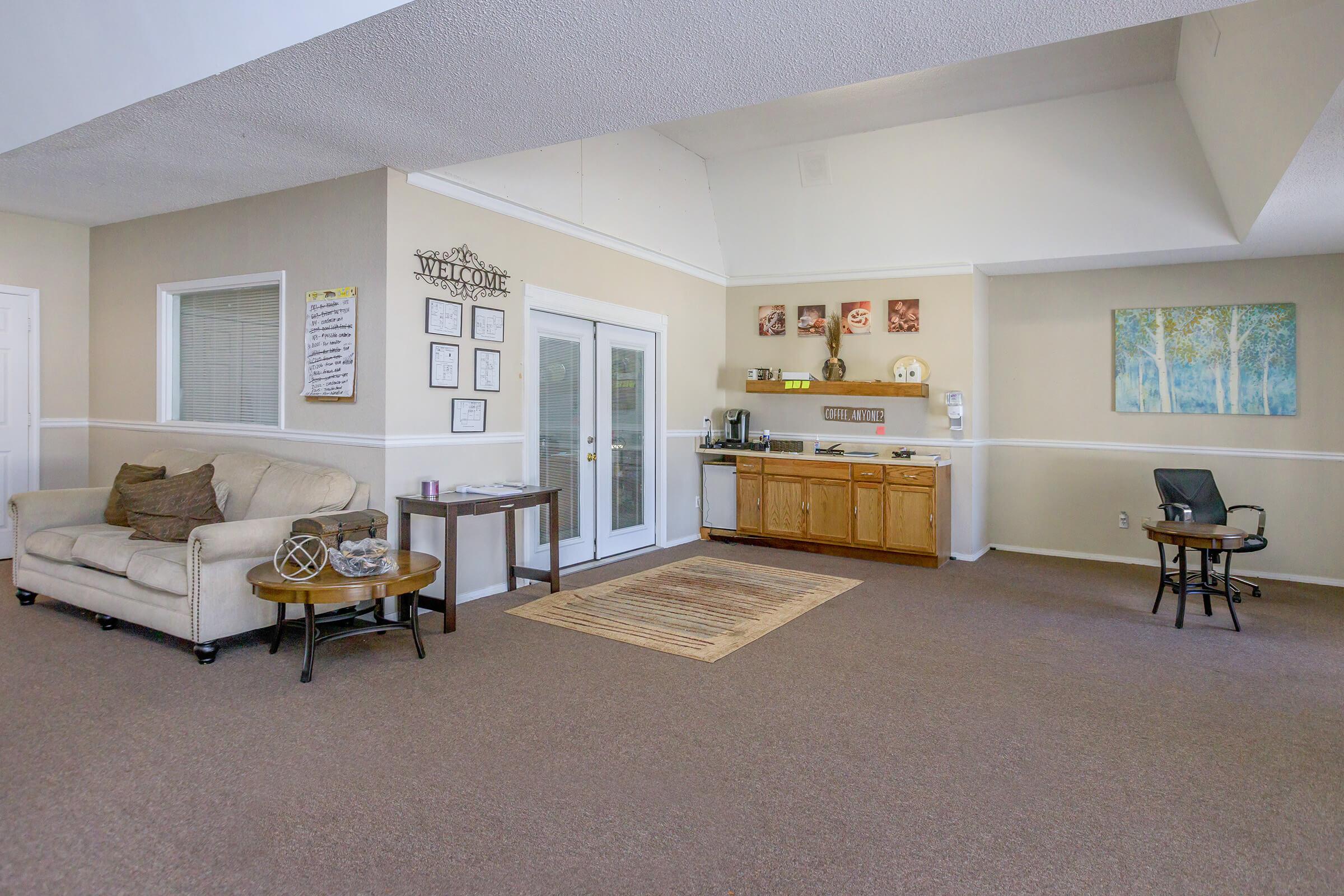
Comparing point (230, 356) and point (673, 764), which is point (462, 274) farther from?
point (673, 764)

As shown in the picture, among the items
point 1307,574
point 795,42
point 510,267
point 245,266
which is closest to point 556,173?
point 510,267

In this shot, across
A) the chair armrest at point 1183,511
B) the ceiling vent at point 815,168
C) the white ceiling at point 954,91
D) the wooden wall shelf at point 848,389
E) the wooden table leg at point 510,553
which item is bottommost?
the wooden table leg at point 510,553

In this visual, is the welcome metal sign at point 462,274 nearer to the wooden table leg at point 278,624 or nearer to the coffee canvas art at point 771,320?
the wooden table leg at point 278,624

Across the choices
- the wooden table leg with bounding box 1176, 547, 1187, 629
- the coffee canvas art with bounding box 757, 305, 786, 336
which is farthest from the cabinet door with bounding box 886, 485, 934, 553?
the coffee canvas art with bounding box 757, 305, 786, 336

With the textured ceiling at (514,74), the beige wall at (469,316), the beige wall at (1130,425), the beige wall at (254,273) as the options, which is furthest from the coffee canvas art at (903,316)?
the beige wall at (254,273)

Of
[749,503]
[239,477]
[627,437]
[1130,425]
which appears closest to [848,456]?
[749,503]

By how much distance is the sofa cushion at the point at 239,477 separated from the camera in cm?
471

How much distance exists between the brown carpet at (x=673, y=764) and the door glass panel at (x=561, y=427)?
168 centimetres

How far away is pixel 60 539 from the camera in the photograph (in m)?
4.50

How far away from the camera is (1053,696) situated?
354cm

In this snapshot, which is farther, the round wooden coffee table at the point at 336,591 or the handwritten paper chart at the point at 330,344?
the handwritten paper chart at the point at 330,344

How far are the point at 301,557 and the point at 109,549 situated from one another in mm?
1332

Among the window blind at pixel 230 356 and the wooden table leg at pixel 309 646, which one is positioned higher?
the window blind at pixel 230 356

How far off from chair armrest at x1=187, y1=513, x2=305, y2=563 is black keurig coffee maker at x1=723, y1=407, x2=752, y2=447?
424 cm
